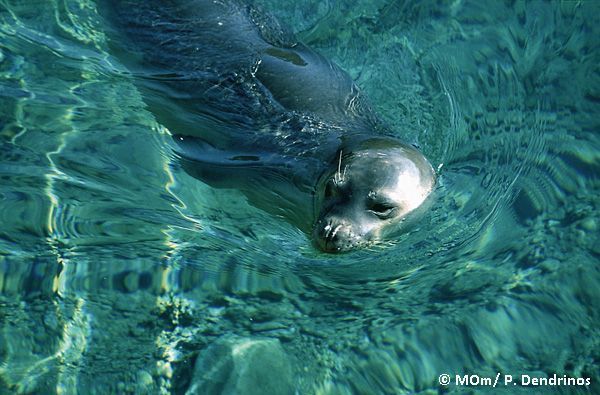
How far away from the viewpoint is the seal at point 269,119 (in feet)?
14.9

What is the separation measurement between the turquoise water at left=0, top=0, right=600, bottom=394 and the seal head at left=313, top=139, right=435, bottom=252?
0.50 feet

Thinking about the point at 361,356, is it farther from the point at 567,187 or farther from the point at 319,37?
the point at 319,37

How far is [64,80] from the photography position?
5523 mm

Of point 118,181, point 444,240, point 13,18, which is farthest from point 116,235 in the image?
point 13,18

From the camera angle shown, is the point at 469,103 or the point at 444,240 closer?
the point at 444,240

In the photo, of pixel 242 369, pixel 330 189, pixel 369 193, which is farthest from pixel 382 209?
pixel 242 369

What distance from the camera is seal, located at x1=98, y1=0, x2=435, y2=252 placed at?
4.54 m

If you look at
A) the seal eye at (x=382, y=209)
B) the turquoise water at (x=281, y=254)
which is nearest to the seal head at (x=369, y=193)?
the seal eye at (x=382, y=209)

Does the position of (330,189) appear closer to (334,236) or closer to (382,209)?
(382,209)

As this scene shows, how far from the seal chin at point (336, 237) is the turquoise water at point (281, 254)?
13 cm

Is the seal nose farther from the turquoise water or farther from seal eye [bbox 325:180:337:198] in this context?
seal eye [bbox 325:180:337:198]

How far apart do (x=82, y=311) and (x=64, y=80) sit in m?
2.20

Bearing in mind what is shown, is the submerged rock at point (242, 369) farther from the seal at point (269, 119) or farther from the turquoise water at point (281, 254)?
the seal at point (269, 119)

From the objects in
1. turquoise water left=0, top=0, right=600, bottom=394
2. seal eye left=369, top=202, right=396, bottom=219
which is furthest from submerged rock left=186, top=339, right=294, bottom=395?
seal eye left=369, top=202, right=396, bottom=219
